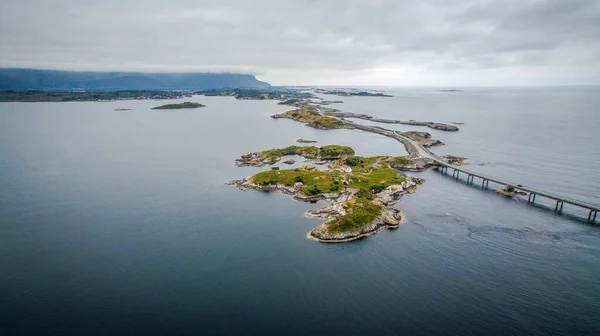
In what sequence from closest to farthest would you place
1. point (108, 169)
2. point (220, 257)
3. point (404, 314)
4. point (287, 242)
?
point (404, 314) < point (220, 257) < point (287, 242) < point (108, 169)

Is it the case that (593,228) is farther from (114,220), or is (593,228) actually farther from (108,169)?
(108,169)

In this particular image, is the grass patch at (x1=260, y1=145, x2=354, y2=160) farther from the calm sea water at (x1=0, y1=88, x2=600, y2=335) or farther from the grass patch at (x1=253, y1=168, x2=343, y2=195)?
the grass patch at (x1=253, y1=168, x2=343, y2=195)

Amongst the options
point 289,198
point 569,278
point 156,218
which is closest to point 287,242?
point 289,198

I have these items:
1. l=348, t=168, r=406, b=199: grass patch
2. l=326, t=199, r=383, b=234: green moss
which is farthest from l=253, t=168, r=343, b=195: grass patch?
l=326, t=199, r=383, b=234: green moss

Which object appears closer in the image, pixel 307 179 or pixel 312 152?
pixel 307 179

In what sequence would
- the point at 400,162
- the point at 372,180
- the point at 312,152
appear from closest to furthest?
the point at 372,180 < the point at 400,162 < the point at 312,152

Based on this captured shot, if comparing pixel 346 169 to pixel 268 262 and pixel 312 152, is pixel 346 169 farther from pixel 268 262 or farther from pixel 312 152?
pixel 268 262

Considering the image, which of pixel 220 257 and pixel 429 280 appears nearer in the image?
pixel 429 280

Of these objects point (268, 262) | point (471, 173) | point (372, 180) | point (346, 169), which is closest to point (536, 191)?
point (471, 173)
